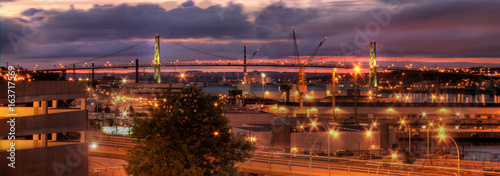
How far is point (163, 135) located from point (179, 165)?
1044 mm

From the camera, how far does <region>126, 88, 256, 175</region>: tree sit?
12.6 meters

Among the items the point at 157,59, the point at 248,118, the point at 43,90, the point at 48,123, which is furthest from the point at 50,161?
the point at 157,59

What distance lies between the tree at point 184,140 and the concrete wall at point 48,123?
63.4 inches

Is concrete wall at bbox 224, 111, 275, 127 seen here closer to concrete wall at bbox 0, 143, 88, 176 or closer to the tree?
the tree

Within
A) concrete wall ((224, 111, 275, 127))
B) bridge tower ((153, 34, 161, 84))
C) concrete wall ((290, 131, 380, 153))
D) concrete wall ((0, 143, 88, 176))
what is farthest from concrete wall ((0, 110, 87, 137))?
bridge tower ((153, 34, 161, 84))

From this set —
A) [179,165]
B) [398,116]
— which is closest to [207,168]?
[179,165]

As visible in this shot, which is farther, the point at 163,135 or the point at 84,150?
the point at 84,150

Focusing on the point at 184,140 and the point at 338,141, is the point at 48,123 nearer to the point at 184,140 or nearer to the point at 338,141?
the point at 184,140

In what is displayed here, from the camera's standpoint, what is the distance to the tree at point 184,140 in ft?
41.4

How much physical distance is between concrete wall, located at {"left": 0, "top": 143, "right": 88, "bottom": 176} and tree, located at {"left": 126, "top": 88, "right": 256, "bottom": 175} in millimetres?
1391

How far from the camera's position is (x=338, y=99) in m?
59.6

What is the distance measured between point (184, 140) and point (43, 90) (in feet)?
12.0

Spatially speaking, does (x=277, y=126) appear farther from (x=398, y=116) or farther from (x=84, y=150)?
(x=398, y=116)

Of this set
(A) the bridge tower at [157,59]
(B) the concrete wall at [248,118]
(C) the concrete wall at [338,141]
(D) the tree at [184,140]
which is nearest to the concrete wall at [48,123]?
(D) the tree at [184,140]
